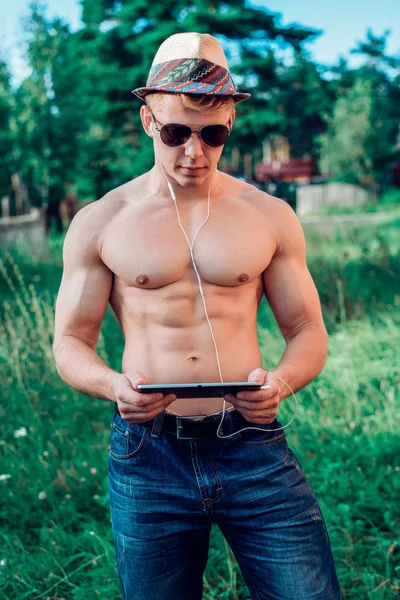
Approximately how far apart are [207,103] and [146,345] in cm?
80

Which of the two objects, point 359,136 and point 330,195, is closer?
point 359,136

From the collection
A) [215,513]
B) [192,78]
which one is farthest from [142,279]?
[215,513]

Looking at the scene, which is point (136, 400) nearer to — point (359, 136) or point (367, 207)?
point (367, 207)

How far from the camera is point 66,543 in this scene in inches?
131

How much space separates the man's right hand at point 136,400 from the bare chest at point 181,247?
0.38m

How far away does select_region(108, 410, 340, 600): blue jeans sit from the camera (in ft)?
6.11

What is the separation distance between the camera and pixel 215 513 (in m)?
1.89

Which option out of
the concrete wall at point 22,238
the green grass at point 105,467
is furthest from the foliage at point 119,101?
the green grass at point 105,467

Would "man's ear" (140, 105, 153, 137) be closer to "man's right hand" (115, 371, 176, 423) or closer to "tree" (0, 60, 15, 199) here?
"man's right hand" (115, 371, 176, 423)

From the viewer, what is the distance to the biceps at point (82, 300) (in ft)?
6.76

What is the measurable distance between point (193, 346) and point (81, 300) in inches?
15.9

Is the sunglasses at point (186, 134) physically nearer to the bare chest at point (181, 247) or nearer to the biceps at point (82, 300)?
the bare chest at point (181, 247)

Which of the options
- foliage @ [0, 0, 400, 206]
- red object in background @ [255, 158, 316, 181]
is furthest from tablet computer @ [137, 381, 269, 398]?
red object in background @ [255, 158, 316, 181]

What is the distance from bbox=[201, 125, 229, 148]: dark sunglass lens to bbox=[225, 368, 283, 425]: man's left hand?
729mm
